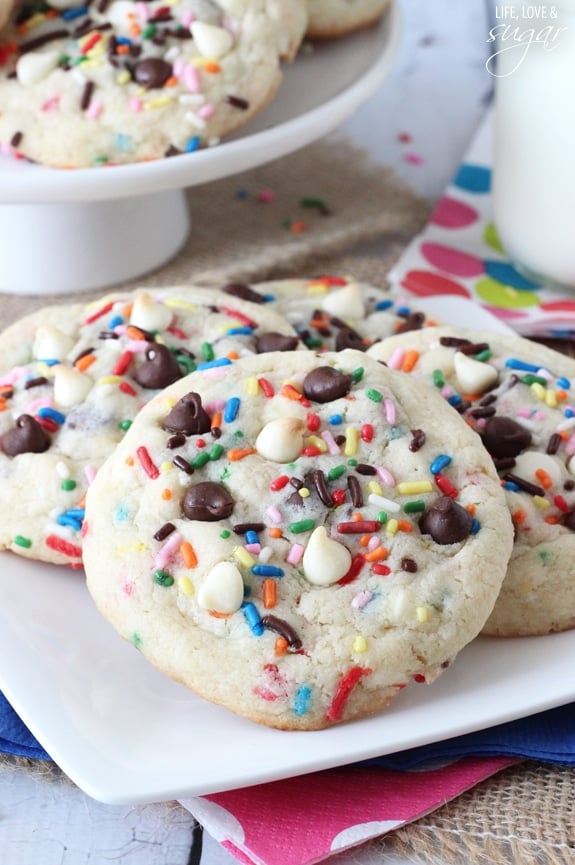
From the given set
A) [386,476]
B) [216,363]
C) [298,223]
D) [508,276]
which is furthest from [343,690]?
[298,223]

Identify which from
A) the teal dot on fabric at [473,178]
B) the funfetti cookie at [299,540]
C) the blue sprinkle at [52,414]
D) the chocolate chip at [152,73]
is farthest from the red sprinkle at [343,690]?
the teal dot on fabric at [473,178]

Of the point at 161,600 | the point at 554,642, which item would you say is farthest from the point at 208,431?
the point at 554,642

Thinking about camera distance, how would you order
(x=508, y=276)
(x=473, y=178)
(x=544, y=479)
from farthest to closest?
(x=473, y=178) → (x=508, y=276) → (x=544, y=479)

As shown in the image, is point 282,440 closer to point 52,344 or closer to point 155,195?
point 52,344

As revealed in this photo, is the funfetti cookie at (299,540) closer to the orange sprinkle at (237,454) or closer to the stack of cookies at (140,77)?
the orange sprinkle at (237,454)

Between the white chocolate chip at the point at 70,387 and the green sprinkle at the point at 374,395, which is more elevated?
the green sprinkle at the point at 374,395

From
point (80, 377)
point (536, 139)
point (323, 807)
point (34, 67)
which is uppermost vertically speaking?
point (34, 67)

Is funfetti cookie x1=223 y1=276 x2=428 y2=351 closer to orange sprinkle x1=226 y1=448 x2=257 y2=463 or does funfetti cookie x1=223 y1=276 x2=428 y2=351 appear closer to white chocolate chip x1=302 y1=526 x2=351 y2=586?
orange sprinkle x1=226 y1=448 x2=257 y2=463
